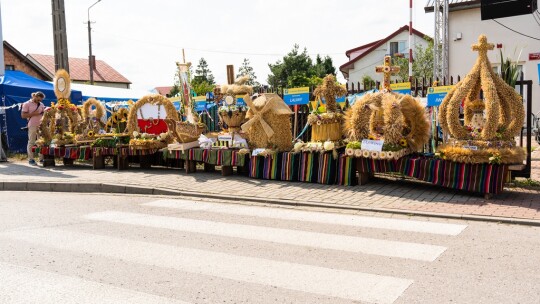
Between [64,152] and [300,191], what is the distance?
302 inches

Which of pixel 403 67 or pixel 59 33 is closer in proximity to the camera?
pixel 59 33

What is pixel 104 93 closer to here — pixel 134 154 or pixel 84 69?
pixel 134 154

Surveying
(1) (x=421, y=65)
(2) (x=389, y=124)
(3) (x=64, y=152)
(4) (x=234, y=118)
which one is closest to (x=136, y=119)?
(3) (x=64, y=152)

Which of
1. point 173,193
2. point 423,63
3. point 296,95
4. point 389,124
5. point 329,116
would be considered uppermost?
point 423,63

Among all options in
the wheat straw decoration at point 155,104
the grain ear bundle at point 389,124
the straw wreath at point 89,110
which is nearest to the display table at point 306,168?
the grain ear bundle at point 389,124

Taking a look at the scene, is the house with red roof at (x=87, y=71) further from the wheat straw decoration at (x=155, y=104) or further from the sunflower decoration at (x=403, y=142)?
the sunflower decoration at (x=403, y=142)

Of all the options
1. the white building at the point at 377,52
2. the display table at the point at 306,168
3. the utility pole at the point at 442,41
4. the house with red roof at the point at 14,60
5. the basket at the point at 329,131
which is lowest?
the display table at the point at 306,168

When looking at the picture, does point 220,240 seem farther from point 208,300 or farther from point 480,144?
point 480,144

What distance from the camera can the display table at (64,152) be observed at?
1362 centimetres

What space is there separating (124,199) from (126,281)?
16.4 ft

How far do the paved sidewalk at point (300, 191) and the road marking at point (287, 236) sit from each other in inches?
67.5

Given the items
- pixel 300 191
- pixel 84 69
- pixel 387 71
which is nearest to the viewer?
pixel 300 191

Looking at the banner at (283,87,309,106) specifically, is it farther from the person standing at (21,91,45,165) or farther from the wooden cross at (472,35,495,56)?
the person standing at (21,91,45,165)

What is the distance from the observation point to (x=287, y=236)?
6504 mm
